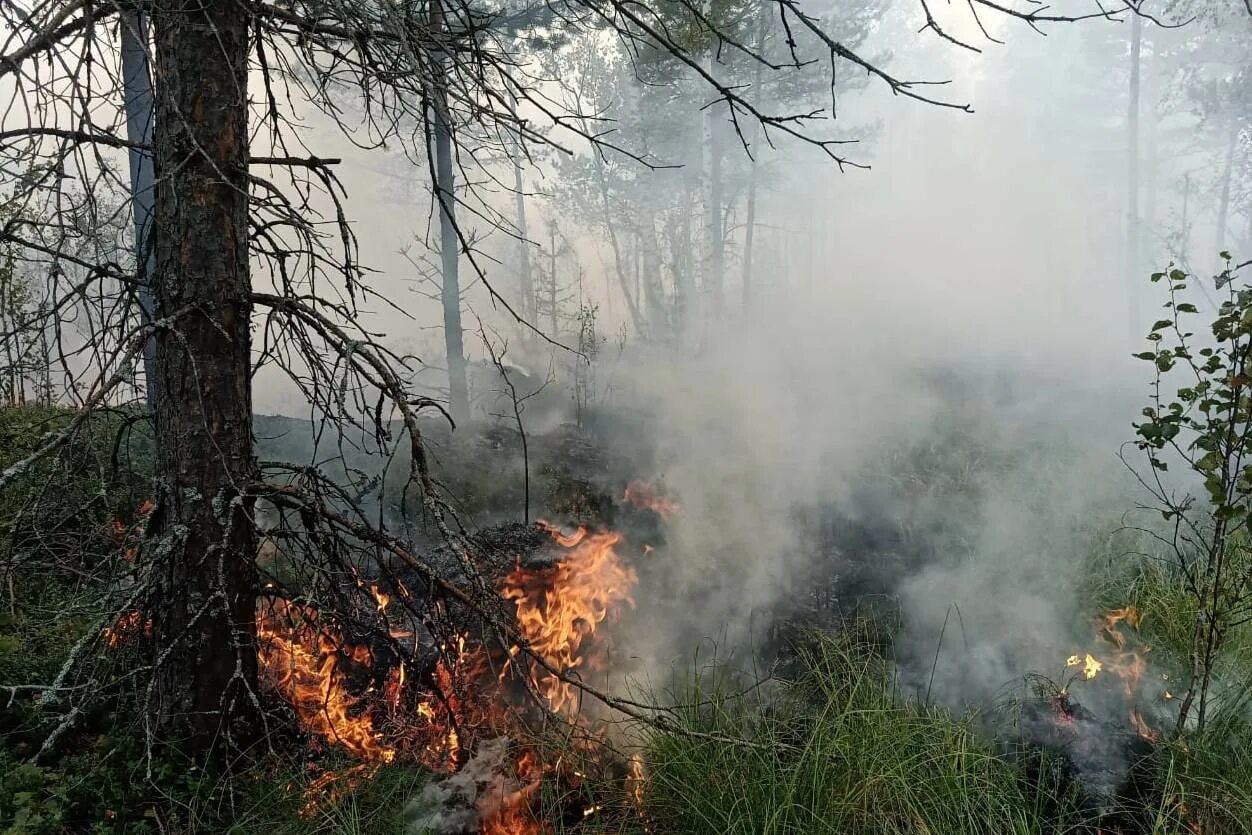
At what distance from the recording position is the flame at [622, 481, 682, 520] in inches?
314

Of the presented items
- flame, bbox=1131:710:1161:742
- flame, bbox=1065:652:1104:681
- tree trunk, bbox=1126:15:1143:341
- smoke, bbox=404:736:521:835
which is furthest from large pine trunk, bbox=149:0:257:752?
tree trunk, bbox=1126:15:1143:341

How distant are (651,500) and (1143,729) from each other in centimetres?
524

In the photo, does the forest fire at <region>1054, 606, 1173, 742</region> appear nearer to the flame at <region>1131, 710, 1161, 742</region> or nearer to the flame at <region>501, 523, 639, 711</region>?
the flame at <region>1131, 710, 1161, 742</region>

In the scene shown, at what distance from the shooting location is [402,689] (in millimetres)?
2842

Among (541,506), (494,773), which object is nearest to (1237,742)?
(494,773)

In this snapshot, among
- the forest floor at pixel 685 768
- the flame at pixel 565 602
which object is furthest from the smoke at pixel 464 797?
the flame at pixel 565 602

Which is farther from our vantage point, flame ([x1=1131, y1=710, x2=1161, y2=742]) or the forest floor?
flame ([x1=1131, y1=710, x2=1161, y2=742])

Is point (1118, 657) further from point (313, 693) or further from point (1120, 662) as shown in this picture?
point (313, 693)

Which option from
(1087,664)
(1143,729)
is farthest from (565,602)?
(1143,729)

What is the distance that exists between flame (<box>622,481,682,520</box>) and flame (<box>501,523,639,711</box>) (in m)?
1.75

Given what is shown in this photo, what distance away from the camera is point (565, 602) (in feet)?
17.6

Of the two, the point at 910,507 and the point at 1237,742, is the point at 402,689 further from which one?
the point at 910,507

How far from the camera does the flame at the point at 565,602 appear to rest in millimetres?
4867

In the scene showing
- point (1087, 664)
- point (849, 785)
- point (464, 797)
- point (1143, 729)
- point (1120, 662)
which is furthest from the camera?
point (1120, 662)
